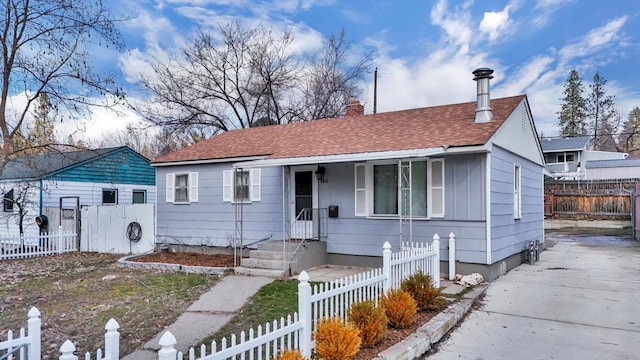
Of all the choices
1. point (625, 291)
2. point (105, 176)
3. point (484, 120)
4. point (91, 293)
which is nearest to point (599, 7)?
point (484, 120)

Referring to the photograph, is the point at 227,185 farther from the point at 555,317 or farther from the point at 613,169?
the point at 613,169

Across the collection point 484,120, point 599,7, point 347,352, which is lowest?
point 347,352

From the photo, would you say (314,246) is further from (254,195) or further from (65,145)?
(65,145)

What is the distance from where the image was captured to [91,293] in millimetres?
8797

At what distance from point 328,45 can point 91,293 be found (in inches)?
859

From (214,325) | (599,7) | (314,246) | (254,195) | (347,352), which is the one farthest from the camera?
(599,7)

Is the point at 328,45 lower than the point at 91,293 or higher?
higher

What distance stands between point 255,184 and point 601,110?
47555mm

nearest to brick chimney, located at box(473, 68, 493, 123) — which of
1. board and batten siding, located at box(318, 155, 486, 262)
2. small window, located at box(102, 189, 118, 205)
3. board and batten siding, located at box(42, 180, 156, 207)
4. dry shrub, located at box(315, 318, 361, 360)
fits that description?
board and batten siding, located at box(318, 155, 486, 262)

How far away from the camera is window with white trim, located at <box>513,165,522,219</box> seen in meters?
11.2

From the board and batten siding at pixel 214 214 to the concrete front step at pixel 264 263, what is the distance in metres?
1.44

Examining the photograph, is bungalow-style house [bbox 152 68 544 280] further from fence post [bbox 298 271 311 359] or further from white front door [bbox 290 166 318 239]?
fence post [bbox 298 271 311 359]

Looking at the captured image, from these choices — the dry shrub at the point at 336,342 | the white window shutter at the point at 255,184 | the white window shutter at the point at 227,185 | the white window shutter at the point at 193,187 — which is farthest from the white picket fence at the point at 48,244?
the dry shrub at the point at 336,342

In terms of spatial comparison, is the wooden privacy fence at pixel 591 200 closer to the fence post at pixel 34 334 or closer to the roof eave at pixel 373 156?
the roof eave at pixel 373 156
